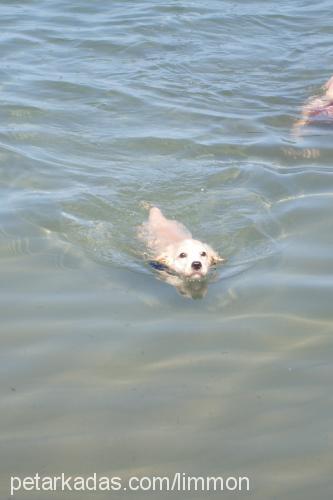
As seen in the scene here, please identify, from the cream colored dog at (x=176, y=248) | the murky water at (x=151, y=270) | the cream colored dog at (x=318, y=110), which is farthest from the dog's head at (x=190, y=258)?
the cream colored dog at (x=318, y=110)

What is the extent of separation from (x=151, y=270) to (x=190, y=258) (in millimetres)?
358

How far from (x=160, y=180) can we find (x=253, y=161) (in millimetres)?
1093

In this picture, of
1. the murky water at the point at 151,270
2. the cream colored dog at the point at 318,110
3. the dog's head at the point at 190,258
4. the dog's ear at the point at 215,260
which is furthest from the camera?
the cream colored dog at the point at 318,110

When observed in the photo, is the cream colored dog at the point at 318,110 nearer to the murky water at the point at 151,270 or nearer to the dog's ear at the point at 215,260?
the murky water at the point at 151,270

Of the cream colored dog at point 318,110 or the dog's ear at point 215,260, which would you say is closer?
the dog's ear at point 215,260

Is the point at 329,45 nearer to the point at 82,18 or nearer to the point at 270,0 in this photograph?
the point at 270,0

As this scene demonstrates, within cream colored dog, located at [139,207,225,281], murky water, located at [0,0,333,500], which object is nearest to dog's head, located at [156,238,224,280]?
cream colored dog, located at [139,207,225,281]

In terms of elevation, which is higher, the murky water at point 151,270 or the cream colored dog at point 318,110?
the cream colored dog at point 318,110

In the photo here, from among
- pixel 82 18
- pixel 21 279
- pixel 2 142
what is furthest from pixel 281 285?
pixel 82 18

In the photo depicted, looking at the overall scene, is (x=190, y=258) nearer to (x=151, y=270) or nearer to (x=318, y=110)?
(x=151, y=270)

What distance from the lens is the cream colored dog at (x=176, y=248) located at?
6453 millimetres

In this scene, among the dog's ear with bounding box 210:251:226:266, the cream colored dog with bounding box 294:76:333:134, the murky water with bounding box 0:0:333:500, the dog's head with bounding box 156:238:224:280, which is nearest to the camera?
the murky water with bounding box 0:0:333:500

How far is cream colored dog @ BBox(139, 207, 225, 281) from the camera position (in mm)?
6453

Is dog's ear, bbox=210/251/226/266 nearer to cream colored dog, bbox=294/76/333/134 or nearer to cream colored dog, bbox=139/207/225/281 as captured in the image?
cream colored dog, bbox=139/207/225/281
